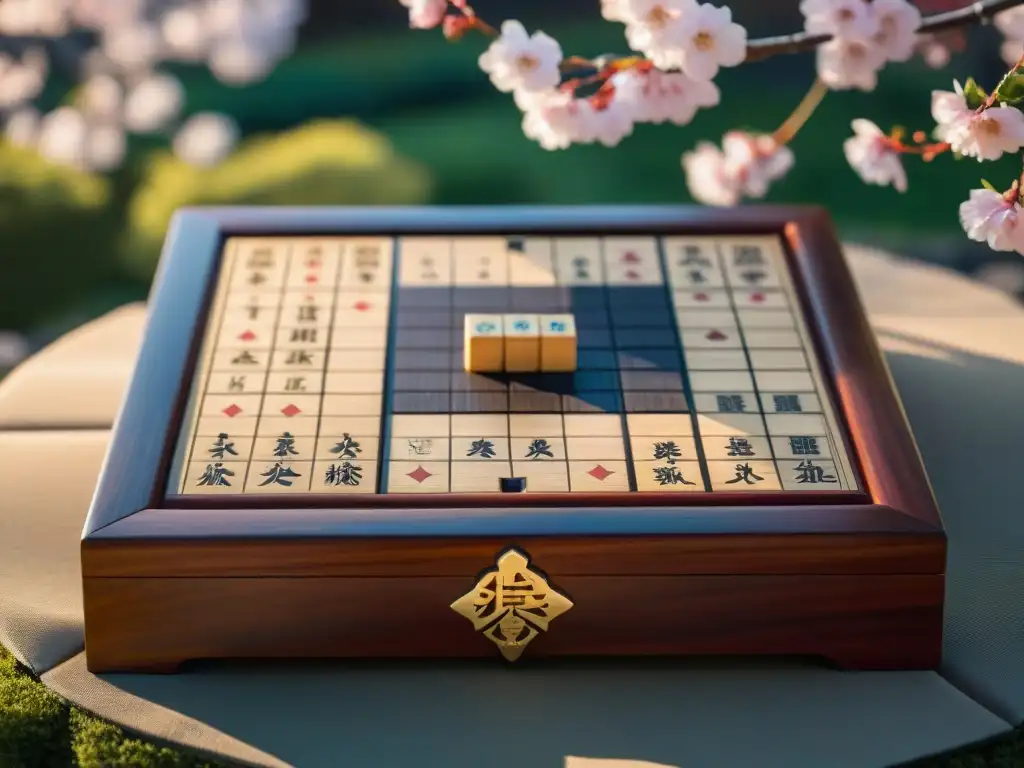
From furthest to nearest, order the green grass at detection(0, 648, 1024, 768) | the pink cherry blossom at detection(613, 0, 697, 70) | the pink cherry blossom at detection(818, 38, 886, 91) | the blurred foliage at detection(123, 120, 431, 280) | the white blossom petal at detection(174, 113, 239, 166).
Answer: the white blossom petal at detection(174, 113, 239, 166) < the blurred foliage at detection(123, 120, 431, 280) < the pink cherry blossom at detection(818, 38, 886, 91) < the pink cherry blossom at detection(613, 0, 697, 70) < the green grass at detection(0, 648, 1024, 768)

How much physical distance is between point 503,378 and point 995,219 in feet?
1.52

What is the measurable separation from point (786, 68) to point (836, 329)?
6.36ft

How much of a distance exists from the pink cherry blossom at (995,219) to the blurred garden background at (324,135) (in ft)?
5.00

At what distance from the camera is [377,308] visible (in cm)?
145

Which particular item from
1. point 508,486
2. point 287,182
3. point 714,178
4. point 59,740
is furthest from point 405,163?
point 59,740

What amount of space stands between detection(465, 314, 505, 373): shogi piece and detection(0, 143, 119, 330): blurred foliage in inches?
60.0

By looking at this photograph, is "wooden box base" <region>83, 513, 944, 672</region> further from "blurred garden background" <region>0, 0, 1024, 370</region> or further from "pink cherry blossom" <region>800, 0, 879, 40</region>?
"blurred garden background" <region>0, 0, 1024, 370</region>

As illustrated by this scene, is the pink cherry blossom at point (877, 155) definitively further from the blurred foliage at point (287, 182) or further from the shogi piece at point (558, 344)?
the blurred foliage at point (287, 182)

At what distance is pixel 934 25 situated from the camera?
1362mm

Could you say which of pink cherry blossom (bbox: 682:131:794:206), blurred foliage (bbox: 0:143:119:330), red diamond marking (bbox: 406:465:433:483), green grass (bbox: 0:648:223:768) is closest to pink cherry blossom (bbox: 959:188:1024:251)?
red diamond marking (bbox: 406:465:433:483)

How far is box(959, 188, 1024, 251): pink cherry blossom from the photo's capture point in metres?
1.20

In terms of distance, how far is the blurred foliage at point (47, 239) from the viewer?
2.62 metres

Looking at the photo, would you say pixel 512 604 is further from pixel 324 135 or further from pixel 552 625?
pixel 324 135

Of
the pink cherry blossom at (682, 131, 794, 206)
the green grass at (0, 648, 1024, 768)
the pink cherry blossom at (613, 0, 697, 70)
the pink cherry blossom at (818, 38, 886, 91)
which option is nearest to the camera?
the green grass at (0, 648, 1024, 768)
